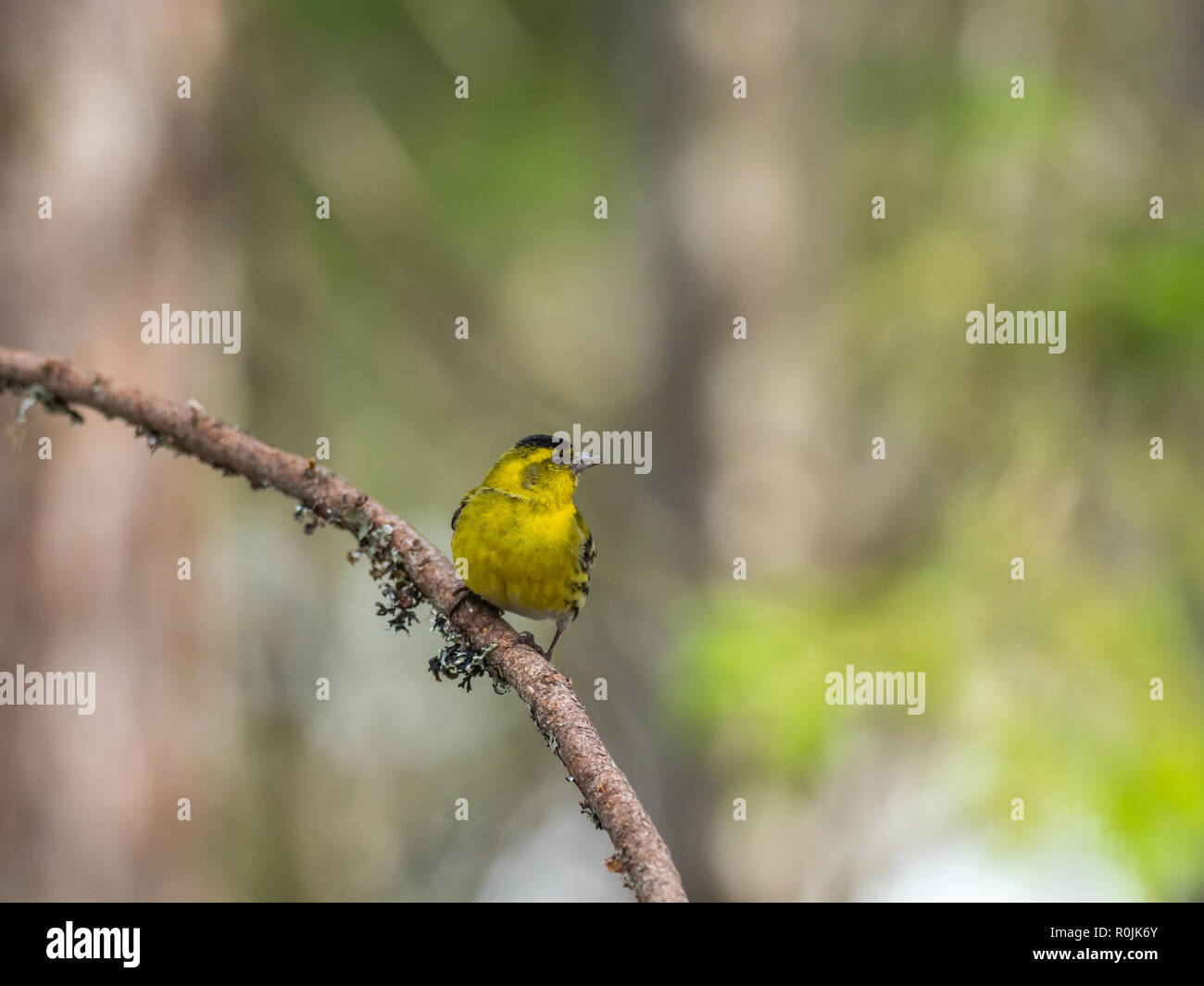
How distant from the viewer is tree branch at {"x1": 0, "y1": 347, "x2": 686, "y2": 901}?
6.97ft

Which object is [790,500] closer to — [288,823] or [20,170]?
[20,170]

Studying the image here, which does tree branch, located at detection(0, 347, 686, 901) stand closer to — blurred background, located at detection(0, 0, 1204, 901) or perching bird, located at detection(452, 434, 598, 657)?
perching bird, located at detection(452, 434, 598, 657)

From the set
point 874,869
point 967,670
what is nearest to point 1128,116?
point 967,670

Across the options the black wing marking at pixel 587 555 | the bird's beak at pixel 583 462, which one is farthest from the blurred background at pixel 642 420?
the bird's beak at pixel 583 462

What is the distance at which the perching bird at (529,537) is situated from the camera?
440cm

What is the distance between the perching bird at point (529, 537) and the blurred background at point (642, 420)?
117cm

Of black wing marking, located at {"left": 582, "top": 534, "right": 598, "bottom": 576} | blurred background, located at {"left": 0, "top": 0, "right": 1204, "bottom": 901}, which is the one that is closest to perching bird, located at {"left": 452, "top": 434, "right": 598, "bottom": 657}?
black wing marking, located at {"left": 582, "top": 534, "right": 598, "bottom": 576}

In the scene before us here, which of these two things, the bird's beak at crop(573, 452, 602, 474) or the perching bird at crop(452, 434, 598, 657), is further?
the bird's beak at crop(573, 452, 602, 474)

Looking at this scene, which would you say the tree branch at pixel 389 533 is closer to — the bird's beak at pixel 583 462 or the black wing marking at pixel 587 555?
the black wing marking at pixel 587 555

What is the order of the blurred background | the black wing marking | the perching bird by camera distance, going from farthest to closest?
the blurred background → the black wing marking → the perching bird

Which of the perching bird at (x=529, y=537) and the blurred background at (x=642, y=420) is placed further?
the blurred background at (x=642, y=420)

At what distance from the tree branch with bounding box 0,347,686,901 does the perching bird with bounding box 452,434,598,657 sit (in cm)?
123

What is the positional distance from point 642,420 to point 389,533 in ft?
21.0

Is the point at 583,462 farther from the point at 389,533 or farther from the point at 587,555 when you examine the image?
the point at 389,533
